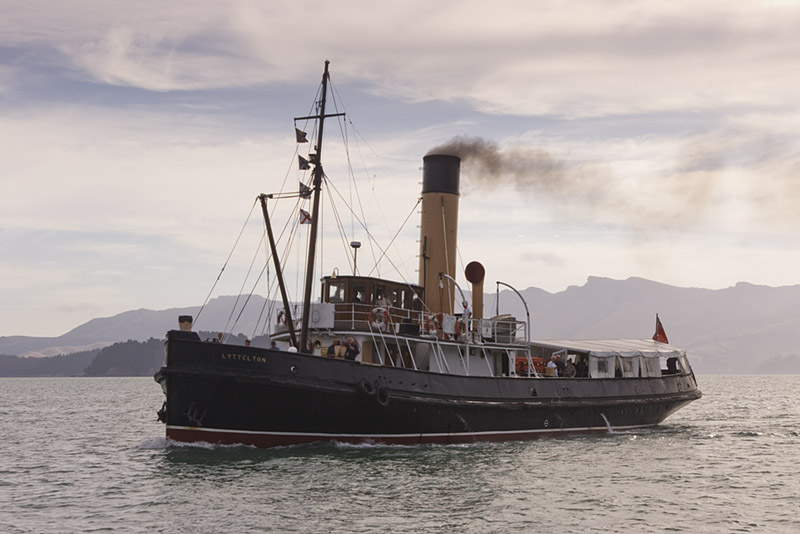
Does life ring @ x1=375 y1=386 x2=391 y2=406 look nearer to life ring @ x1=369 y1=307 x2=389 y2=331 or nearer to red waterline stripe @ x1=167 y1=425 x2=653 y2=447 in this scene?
red waterline stripe @ x1=167 y1=425 x2=653 y2=447

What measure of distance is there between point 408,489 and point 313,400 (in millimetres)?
5033

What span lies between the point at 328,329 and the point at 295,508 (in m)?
9.42

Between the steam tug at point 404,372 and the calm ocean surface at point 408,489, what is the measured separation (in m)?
0.77

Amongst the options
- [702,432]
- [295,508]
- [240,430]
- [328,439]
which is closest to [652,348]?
[702,432]

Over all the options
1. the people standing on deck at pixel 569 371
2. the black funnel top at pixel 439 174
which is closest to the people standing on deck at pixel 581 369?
the people standing on deck at pixel 569 371

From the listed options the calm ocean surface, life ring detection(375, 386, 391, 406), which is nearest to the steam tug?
life ring detection(375, 386, 391, 406)

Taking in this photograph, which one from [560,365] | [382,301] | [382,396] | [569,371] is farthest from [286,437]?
[569,371]

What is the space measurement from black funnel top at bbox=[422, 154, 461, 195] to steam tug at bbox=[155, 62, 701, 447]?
50 mm

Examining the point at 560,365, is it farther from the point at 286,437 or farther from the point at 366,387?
the point at 286,437

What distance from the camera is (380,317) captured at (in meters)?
26.5

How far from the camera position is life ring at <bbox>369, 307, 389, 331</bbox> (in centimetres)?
2617

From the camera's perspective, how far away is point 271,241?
1059 inches

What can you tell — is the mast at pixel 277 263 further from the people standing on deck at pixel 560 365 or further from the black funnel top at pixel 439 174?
the people standing on deck at pixel 560 365

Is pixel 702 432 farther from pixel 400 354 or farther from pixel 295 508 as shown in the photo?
pixel 295 508
